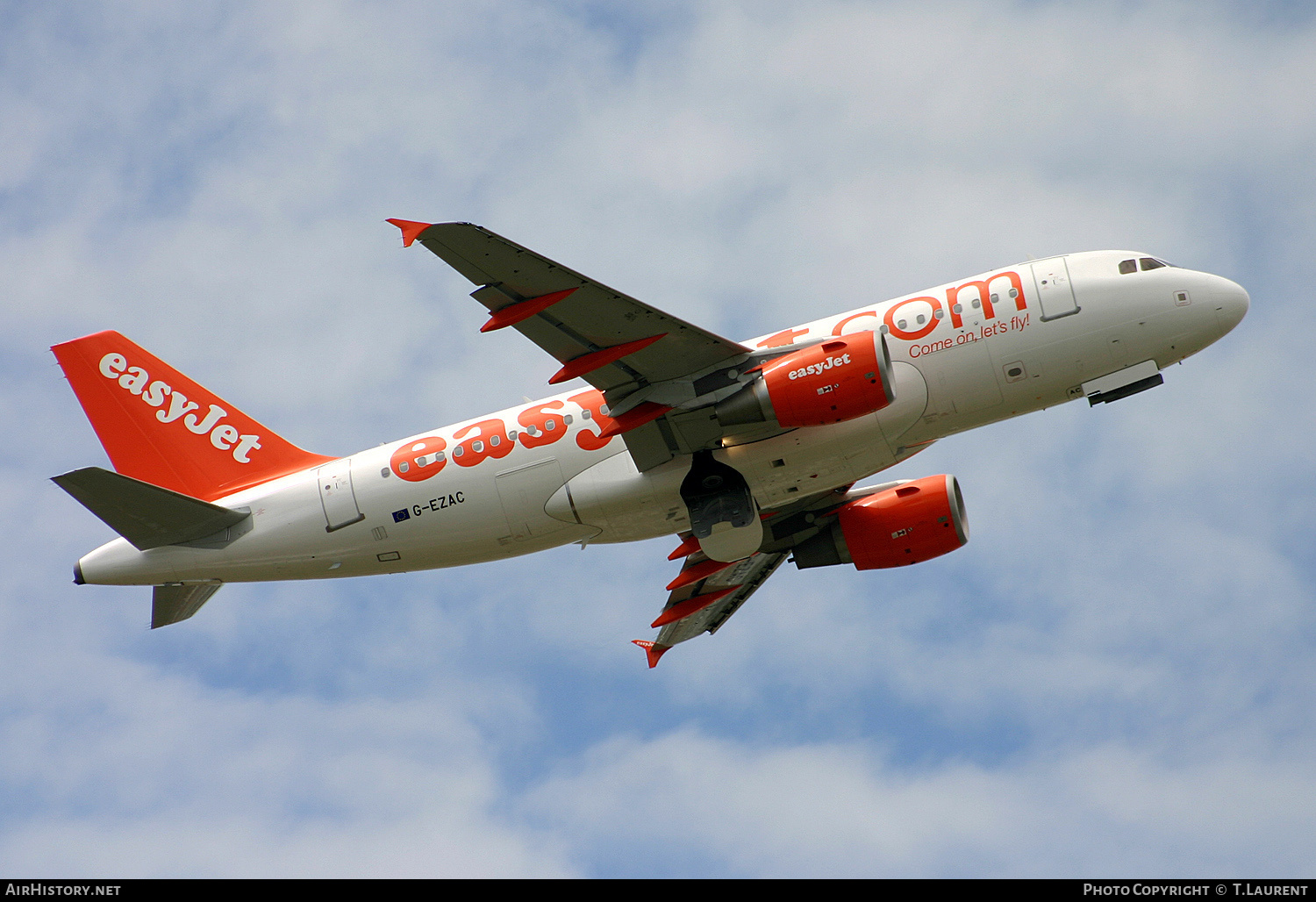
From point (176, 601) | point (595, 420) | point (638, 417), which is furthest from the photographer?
point (176, 601)

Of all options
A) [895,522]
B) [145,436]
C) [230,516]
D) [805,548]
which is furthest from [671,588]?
[145,436]

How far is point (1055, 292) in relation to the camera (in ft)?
104

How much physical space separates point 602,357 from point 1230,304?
1616cm

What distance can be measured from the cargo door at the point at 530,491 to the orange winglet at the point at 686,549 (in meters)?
4.94

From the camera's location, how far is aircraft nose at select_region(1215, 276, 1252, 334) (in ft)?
104

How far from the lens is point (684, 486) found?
3262 cm

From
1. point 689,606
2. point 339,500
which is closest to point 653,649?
point 689,606

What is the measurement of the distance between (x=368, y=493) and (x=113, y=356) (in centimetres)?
1001

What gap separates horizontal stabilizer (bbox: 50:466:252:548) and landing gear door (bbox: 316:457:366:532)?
7.53 ft

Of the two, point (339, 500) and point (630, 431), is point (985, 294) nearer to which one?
point (630, 431)

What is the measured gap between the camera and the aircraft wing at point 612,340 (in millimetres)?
28234

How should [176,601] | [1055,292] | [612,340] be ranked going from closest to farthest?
[612,340], [1055,292], [176,601]


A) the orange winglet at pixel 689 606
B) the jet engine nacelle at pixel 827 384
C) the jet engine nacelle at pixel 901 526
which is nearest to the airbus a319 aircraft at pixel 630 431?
the jet engine nacelle at pixel 827 384

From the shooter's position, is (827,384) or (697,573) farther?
(697,573)
